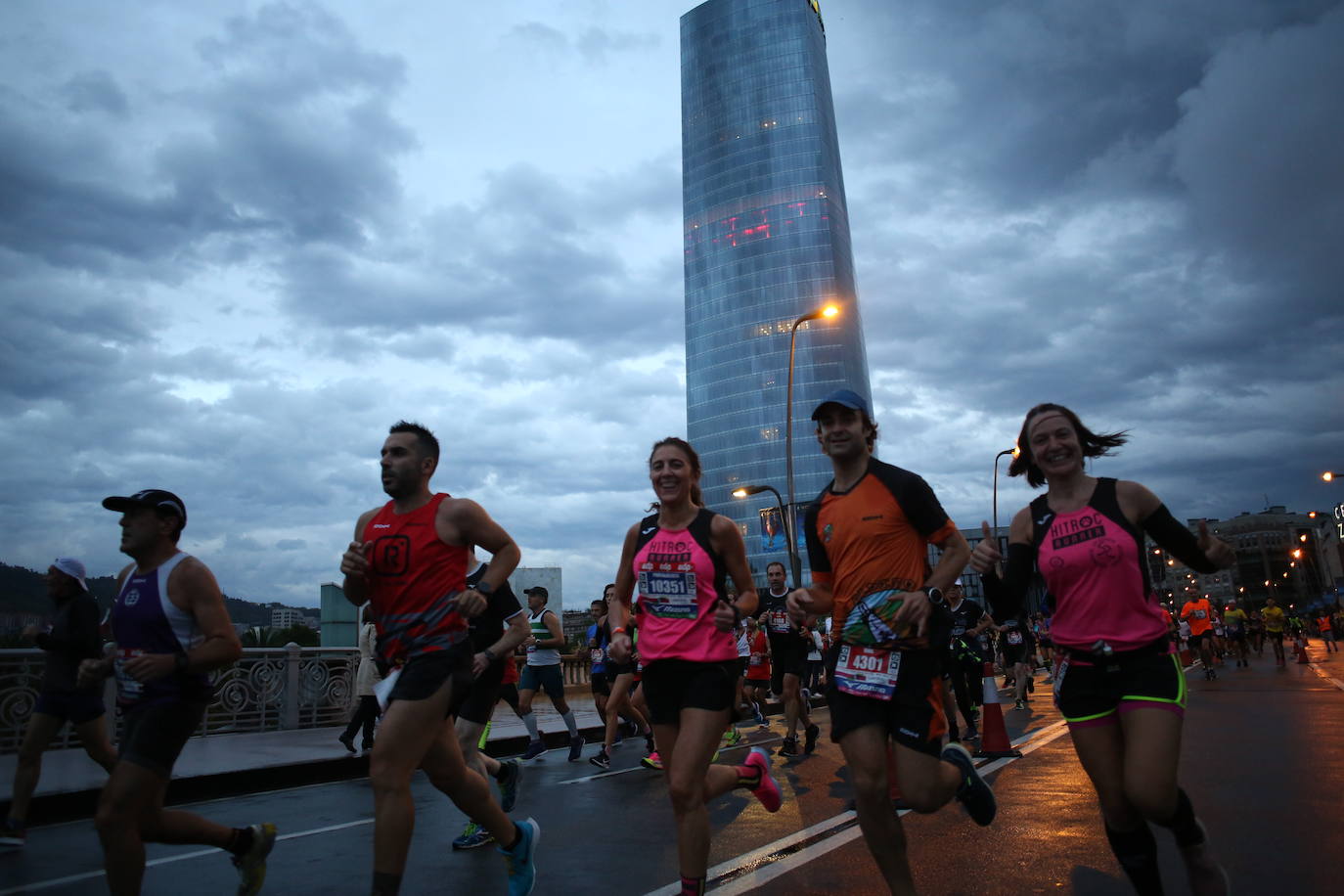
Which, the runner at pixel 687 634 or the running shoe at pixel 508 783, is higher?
the runner at pixel 687 634

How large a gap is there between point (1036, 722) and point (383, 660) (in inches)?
406

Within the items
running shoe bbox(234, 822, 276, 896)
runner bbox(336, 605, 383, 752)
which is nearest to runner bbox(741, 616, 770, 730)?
runner bbox(336, 605, 383, 752)

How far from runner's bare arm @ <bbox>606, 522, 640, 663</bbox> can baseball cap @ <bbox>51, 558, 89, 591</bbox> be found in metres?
4.38

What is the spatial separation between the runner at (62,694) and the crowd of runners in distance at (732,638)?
2.24 meters

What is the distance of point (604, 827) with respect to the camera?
6047 millimetres

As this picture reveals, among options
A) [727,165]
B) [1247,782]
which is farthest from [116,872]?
[727,165]

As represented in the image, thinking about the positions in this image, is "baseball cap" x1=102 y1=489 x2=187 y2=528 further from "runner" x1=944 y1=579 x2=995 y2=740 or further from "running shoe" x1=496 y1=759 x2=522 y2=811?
"runner" x1=944 y1=579 x2=995 y2=740

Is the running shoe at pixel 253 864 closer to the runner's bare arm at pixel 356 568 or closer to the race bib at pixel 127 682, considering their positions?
the race bib at pixel 127 682

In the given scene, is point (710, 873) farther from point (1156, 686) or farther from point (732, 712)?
point (1156, 686)

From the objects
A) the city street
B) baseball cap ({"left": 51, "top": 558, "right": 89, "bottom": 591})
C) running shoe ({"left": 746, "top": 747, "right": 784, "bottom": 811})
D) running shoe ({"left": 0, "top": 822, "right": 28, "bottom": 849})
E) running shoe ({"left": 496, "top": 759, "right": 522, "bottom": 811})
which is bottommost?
the city street

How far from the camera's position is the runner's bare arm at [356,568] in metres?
4.03

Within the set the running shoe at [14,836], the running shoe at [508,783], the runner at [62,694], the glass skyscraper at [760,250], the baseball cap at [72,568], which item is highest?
the glass skyscraper at [760,250]

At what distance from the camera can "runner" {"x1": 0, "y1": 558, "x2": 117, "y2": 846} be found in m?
5.93

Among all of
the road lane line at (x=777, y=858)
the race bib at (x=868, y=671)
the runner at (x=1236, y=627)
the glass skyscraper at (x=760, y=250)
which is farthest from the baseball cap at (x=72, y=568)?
the glass skyscraper at (x=760, y=250)
